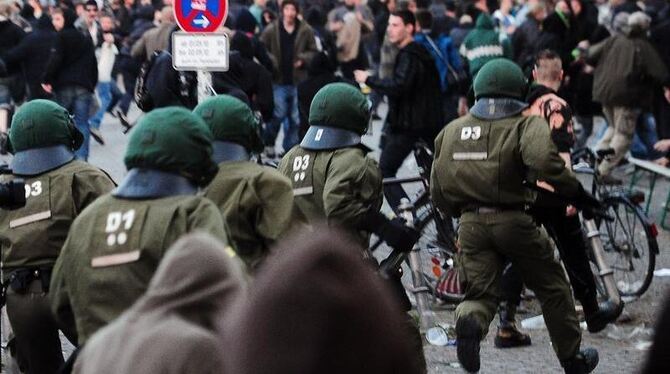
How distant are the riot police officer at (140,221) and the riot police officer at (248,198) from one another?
0.89 metres

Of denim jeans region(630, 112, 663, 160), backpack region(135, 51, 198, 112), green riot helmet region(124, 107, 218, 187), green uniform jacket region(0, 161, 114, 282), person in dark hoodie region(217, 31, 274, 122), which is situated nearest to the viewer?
green riot helmet region(124, 107, 218, 187)

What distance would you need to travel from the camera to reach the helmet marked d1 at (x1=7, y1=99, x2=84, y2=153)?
21.4ft

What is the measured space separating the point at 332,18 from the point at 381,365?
75.5ft

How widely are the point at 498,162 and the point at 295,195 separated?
3.35ft

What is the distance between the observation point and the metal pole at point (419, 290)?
9172 mm

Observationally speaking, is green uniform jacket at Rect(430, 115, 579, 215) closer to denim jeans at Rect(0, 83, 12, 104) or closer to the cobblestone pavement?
the cobblestone pavement

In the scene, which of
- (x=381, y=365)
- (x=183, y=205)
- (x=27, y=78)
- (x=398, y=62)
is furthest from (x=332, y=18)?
(x=381, y=365)

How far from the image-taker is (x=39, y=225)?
633 cm

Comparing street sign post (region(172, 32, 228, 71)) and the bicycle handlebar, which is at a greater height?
the bicycle handlebar

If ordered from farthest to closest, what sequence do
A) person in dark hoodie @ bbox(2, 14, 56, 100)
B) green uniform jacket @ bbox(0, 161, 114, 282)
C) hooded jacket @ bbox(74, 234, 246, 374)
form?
person in dark hoodie @ bbox(2, 14, 56, 100) < green uniform jacket @ bbox(0, 161, 114, 282) < hooded jacket @ bbox(74, 234, 246, 374)

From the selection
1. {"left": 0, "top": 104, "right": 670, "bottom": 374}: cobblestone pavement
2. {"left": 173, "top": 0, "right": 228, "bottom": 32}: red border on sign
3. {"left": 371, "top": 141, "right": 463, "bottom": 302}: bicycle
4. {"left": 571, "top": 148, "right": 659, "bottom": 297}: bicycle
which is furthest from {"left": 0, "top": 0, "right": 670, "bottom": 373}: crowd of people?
{"left": 571, "top": 148, "right": 659, "bottom": 297}: bicycle

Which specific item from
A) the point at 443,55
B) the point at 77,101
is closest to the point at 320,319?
the point at 443,55

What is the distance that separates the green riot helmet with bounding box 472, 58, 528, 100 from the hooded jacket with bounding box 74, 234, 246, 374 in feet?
14.2

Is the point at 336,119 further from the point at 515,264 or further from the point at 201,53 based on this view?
the point at 201,53
